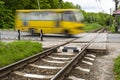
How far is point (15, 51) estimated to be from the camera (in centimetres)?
1465

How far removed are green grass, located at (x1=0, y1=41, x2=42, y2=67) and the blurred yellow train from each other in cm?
1497

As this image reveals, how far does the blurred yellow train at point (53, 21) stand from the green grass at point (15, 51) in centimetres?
1497

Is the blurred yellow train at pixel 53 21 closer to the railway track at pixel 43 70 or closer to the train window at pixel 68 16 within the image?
the train window at pixel 68 16

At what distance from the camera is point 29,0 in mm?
83062

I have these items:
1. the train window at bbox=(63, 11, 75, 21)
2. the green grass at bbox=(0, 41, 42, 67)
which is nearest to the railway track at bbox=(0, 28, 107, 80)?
the green grass at bbox=(0, 41, 42, 67)

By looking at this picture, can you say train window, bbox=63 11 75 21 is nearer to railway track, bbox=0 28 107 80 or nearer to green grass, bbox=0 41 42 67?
green grass, bbox=0 41 42 67

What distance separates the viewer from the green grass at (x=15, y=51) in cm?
1245

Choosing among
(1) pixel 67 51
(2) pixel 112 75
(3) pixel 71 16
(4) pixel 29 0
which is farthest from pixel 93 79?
(4) pixel 29 0

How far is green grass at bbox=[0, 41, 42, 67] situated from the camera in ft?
40.8

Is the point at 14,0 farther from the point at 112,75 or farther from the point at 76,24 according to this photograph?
the point at 112,75

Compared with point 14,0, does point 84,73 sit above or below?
below

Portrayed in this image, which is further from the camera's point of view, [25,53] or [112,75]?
[25,53]

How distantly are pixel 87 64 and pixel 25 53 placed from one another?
3231mm

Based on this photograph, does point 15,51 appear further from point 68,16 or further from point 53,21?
point 53,21
